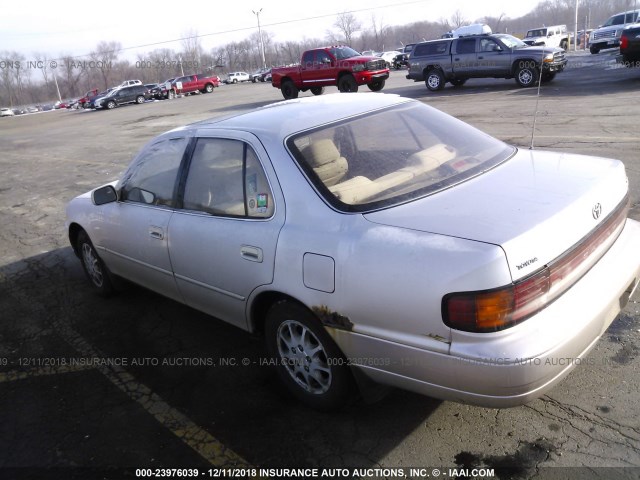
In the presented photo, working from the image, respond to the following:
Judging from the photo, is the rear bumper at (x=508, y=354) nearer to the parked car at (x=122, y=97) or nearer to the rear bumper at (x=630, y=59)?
the rear bumper at (x=630, y=59)

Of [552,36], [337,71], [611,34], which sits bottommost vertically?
[337,71]

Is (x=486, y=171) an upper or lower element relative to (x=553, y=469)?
upper

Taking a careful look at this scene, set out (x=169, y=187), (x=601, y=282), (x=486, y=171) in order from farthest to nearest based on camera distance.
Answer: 1. (x=169, y=187)
2. (x=486, y=171)
3. (x=601, y=282)

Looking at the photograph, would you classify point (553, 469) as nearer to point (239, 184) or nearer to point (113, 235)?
point (239, 184)

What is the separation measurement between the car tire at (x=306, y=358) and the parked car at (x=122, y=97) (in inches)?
1691

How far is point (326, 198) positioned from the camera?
111 inches

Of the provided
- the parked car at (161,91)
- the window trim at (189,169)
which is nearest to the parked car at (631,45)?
the window trim at (189,169)

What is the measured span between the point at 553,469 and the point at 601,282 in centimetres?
92

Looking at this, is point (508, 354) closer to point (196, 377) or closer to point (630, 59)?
point (196, 377)

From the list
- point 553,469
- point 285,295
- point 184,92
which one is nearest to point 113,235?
point 285,295

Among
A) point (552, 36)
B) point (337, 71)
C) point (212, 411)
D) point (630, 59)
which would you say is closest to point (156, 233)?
point (212, 411)

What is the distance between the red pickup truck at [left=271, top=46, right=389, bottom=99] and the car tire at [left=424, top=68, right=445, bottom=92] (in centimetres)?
240

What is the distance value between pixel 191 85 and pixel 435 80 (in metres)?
30.0

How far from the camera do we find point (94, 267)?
508cm
